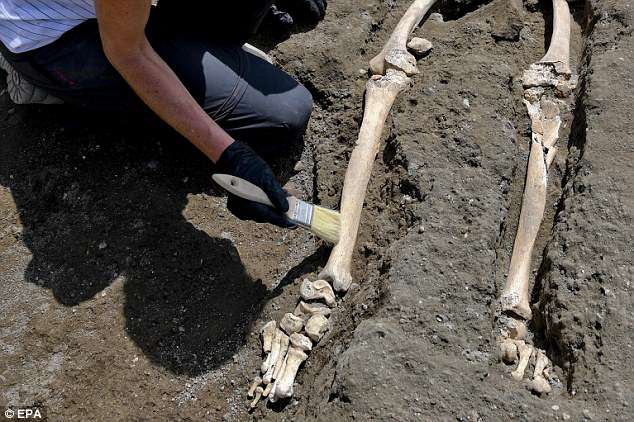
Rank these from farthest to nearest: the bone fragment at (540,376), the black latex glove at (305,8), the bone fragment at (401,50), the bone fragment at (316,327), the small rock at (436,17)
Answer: the small rock at (436,17)
the black latex glove at (305,8)
the bone fragment at (401,50)
the bone fragment at (316,327)
the bone fragment at (540,376)

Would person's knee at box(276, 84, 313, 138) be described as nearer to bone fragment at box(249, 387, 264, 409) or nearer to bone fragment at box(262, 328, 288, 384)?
bone fragment at box(262, 328, 288, 384)

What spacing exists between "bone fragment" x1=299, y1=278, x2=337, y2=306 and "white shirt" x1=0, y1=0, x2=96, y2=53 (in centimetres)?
148

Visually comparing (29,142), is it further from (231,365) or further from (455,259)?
(455,259)

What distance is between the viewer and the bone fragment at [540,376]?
238 cm

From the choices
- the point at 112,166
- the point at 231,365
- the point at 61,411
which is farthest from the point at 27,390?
the point at 112,166

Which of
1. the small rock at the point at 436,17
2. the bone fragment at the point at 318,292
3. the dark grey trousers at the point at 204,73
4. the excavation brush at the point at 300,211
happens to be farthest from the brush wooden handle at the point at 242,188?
the small rock at the point at 436,17

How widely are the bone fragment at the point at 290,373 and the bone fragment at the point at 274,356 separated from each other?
0.15ft

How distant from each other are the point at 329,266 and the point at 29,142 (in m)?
1.68

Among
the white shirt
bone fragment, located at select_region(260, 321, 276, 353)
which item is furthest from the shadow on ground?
the white shirt

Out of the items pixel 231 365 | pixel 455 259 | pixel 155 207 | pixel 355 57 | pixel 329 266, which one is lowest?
pixel 231 365

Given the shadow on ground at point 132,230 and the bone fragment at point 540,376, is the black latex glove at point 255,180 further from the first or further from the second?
the bone fragment at point 540,376

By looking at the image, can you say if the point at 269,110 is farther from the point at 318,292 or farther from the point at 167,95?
the point at 318,292

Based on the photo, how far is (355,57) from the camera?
11.6 ft

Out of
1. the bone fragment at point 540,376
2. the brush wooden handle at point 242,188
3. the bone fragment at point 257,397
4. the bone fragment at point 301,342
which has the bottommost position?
the bone fragment at point 257,397
